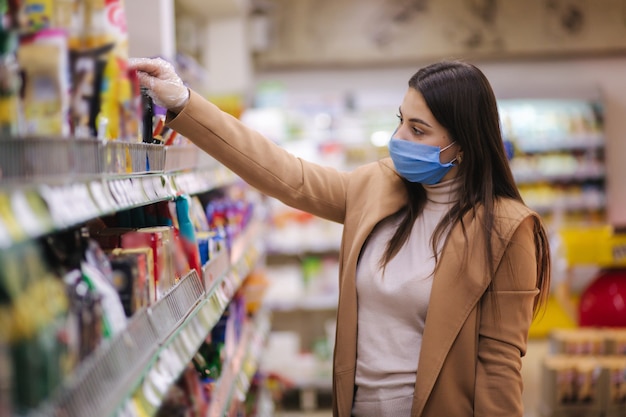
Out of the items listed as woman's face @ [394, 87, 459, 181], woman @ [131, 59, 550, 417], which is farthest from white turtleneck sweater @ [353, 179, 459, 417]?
woman's face @ [394, 87, 459, 181]

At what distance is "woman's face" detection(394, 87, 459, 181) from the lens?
1.91m

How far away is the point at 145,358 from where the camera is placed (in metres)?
1.16

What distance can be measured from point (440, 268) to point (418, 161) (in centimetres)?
29

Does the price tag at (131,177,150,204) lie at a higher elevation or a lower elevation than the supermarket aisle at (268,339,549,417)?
higher

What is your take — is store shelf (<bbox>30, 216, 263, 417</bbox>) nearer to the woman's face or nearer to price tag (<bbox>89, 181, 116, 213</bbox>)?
price tag (<bbox>89, 181, 116, 213</bbox>)

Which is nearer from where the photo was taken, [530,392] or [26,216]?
[26,216]

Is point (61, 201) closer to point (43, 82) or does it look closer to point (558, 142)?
point (43, 82)

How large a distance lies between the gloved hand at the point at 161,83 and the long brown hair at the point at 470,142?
648mm

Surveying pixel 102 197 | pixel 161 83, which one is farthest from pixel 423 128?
pixel 102 197

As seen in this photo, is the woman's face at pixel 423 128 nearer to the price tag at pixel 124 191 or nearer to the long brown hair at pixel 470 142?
the long brown hair at pixel 470 142

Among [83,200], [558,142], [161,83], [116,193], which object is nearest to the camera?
[83,200]

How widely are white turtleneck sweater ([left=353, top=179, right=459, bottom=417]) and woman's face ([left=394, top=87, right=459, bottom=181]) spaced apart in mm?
119

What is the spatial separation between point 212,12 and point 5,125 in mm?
4892

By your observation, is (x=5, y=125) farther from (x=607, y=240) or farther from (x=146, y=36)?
(x=607, y=240)
